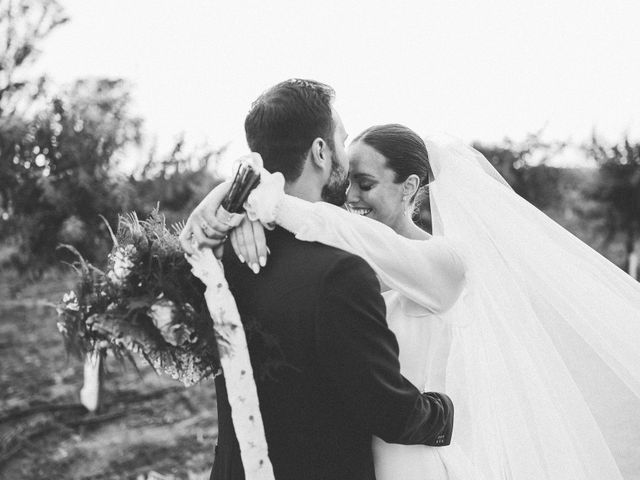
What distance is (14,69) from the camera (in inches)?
213

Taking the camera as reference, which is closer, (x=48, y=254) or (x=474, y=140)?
(x=48, y=254)

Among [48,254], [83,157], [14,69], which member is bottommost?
[48,254]

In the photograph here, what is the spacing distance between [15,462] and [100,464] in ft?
2.76

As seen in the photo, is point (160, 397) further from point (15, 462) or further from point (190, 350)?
point (190, 350)

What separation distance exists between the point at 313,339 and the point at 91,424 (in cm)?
628

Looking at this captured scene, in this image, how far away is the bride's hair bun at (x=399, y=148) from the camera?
8.92 feet

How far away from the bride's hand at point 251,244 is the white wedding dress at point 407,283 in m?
0.08

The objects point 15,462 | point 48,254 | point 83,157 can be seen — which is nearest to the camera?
point 83,157

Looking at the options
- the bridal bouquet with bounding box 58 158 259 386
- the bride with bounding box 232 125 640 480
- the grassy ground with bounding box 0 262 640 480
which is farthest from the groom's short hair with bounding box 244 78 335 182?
the grassy ground with bounding box 0 262 640 480

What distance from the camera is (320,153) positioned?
1.84 metres

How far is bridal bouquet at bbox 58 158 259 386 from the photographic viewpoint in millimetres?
1619

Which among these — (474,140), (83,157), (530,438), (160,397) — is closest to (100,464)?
(160,397)

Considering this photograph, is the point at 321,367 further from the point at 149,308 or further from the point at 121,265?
the point at 121,265

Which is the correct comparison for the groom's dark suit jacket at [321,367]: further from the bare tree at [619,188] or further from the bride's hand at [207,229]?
the bare tree at [619,188]
